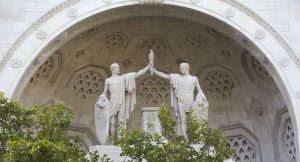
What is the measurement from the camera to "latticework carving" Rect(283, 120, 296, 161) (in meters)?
22.1

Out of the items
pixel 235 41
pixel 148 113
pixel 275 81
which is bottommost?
pixel 148 113

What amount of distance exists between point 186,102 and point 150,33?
15.2 ft

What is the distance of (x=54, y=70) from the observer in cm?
2309

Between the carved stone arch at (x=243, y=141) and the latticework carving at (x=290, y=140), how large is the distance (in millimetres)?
1054

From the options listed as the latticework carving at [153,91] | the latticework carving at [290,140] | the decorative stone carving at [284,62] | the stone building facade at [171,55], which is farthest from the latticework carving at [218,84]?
the decorative stone carving at [284,62]

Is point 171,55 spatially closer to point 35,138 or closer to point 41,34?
point 41,34

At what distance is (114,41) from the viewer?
23562 mm

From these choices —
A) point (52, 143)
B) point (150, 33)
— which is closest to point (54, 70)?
point (150, 33)

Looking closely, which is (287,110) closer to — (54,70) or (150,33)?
(150,33)

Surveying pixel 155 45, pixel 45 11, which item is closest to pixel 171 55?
pixel 155 45

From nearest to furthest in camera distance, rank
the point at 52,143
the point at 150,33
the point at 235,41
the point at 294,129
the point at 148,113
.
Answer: the point at 52,143, the point at 148,113, the point at 294,129, the point at 235,41, the point at 150,33

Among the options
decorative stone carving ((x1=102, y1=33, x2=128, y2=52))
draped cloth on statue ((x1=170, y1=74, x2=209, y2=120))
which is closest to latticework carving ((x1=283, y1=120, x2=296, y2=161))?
draped cloth on statue ((x1=170, y1=74, x2=209, y2=120))

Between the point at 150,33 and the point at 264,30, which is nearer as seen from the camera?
the point at 264,30

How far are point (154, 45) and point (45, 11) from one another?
150 inches
